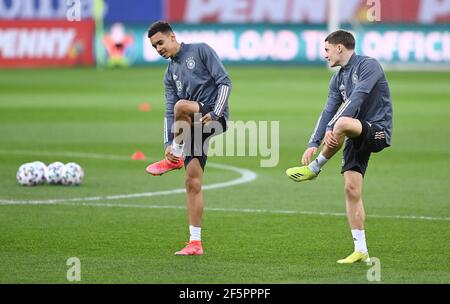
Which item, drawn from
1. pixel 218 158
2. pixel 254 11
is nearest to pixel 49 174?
pixel 218 158

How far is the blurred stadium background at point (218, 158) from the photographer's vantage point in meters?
11.0

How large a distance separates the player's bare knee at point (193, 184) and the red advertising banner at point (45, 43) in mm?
36840

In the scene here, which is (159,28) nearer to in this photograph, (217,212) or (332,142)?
(332,142)

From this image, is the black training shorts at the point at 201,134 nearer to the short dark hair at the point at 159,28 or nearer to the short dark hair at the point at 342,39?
the short dark hair at the point at 159,28

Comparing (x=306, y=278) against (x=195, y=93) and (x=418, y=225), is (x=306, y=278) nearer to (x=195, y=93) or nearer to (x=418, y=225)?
(x=195, y=93)

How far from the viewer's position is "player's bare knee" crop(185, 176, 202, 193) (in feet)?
37.3

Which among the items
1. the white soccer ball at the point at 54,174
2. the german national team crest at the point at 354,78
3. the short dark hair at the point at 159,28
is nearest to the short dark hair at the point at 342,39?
the german national team crest at the point at 354,78

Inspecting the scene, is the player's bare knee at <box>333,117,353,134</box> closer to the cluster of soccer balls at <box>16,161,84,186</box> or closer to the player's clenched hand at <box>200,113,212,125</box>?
the player's clenched hand at <box>200,113,212,125</box>

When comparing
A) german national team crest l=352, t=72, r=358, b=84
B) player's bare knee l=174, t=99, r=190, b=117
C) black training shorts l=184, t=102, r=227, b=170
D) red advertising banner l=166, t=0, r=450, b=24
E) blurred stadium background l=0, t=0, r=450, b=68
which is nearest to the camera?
german national team crest l=352, t=72, r=358, b=84

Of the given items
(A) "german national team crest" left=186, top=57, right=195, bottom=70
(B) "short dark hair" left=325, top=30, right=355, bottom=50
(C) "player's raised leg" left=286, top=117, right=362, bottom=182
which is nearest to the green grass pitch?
(C) "player's raised leg" left=286, top=117, right=362, bottom=182

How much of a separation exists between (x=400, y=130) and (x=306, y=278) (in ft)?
51.1

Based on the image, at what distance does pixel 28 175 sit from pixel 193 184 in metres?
5.50

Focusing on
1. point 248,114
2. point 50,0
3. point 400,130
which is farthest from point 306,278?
point 50,0

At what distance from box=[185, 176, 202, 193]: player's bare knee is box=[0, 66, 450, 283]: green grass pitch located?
63cm
